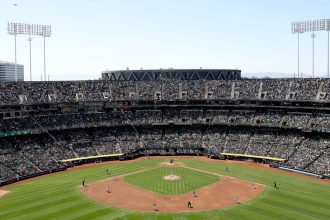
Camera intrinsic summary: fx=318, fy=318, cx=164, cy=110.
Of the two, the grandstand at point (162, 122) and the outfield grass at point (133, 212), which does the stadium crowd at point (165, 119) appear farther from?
the outfield grass at point (133, 212)

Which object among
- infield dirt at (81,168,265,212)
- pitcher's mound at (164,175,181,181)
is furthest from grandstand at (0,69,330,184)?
pitcher's mound at (164,175,181,181)

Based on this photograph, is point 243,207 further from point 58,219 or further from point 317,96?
point 317,96

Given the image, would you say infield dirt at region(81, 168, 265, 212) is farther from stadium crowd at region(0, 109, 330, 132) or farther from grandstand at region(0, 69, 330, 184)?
stadium crowd at region(0, 109, 330, 132)

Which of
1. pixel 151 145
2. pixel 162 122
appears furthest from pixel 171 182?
pixel 162 122

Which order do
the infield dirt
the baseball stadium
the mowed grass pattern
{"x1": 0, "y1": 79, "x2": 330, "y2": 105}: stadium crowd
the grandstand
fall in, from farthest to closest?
{"x1": 0, "y1": 79, "x2": 330, "y2": 105}: stadium crowd → the grandstand → the mowed grass pattern → the baseball stadium → the infield dirt

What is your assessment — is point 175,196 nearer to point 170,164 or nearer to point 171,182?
point 171,182

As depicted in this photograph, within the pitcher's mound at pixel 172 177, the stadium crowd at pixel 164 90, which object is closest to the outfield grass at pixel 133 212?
the pitcher's mound at pixel 172 177
